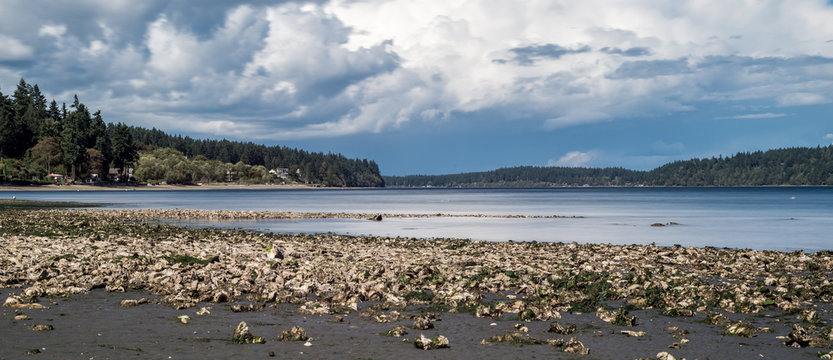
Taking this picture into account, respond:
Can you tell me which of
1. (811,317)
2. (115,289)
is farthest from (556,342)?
(115,289)

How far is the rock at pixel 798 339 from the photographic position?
41.3 ft

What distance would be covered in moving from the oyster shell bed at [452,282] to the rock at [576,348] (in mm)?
63

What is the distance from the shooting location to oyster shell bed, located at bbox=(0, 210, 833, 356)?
52.2ft

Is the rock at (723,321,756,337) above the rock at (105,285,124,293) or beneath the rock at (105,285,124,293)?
above

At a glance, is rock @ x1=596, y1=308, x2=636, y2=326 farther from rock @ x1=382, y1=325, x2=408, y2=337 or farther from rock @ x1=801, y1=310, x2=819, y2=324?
rock @ x1=382, y1=325, x2=408, y2=337

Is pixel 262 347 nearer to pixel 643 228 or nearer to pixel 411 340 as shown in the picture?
pixel 411 340

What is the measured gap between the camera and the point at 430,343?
12.1 meters

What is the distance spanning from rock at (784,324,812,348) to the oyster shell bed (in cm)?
2

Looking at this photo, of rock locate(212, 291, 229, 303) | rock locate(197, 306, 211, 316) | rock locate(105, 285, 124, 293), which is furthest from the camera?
rock locate(105, 285, 124, 293)

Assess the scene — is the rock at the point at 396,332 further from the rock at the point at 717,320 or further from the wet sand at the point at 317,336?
the rock at the point at 717,320

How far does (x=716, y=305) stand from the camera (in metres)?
16.9

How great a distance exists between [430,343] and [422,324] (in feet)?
5.91

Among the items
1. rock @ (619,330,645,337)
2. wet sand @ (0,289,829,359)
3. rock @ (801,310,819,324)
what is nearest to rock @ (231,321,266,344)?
wet sand @ (0,289,829,359)

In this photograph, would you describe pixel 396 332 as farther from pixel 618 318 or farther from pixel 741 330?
pixel 741 330
